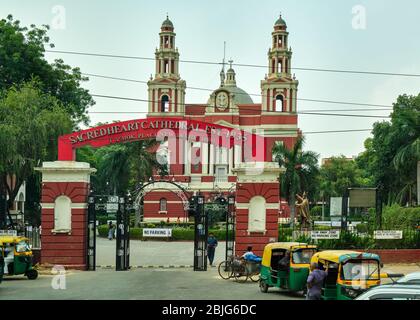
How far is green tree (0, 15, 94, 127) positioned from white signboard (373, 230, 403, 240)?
74.9 feet

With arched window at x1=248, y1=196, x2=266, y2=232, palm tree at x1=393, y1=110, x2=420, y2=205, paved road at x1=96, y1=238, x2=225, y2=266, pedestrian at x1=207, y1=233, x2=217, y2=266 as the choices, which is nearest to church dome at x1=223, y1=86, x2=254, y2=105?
palm tree at x1=393, y1=110, x2=420, y2=205

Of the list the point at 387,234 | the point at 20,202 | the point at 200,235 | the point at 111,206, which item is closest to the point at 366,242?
the point at 387,234

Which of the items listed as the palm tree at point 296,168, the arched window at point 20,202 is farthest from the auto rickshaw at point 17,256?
the palm tree at point 296,168

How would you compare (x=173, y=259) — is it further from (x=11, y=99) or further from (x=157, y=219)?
(x=157, y=219)

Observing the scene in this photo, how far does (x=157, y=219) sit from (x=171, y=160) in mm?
6731

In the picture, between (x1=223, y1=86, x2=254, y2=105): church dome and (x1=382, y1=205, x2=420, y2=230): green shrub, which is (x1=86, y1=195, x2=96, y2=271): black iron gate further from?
(x1=223, y1=86, x2=254, y2=105): church dome

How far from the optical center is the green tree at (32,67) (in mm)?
43781

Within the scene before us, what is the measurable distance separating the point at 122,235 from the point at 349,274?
11.6 metres

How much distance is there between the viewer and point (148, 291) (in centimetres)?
1888

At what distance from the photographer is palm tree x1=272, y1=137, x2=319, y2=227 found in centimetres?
4900

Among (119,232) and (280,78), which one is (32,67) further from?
(280,78)

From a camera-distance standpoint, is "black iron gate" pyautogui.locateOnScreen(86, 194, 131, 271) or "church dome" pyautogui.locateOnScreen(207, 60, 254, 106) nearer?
"black iron gate" pyautogui.locateOnScreen(86, 194, 131, 271)

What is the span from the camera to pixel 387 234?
25766 millimetres
